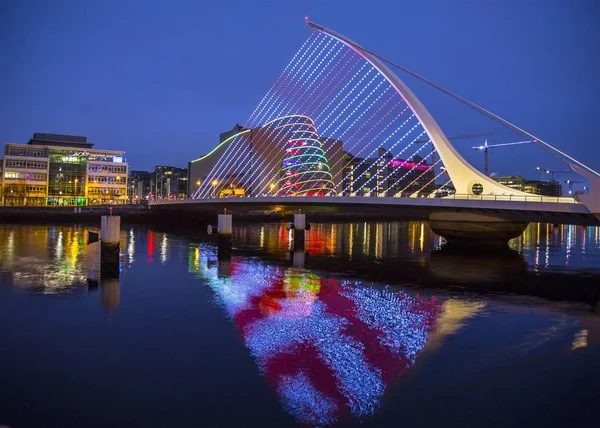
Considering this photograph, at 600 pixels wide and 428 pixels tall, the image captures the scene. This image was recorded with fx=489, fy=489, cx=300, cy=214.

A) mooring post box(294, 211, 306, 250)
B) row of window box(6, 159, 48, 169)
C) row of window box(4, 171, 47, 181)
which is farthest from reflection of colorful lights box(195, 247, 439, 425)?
row of window box(6, 159, 48, 169)

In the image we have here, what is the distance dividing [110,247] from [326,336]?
12.3m

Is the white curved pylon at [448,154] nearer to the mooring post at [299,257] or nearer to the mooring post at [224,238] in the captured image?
the mooring post at [299,257]

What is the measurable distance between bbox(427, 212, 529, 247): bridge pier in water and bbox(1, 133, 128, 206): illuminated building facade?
191ft

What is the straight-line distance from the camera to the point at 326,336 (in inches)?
433

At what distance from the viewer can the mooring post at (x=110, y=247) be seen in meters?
19.5

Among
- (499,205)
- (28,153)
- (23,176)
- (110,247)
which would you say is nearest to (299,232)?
(499,205)

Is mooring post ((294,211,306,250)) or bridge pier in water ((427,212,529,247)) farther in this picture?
mooring post ((294,211,306,250))

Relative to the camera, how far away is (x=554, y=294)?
17.3m

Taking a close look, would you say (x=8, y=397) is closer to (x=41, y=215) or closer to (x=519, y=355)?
(x=519, y=355)

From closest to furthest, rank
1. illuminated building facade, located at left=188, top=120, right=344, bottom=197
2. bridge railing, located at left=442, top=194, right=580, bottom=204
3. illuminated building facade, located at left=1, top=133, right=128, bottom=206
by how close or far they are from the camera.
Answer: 1. bridge railing, located at left=442, top=194, right=580, bottom=204
2. illuminated building facade, located at left=188, top=120, right=344, bottom=197
3. illuminated building facade, located at left=1, top=133, right=128, bottom=206

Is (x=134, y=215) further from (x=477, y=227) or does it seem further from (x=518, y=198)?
(x=518, y=198)

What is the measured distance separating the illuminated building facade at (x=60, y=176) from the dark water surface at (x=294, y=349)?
59.1 m

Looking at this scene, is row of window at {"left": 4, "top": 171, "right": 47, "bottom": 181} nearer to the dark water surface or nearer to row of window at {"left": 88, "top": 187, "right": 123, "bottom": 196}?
row of window at {"left": 88, "top": 187, "right": 123, "bottom": 196}

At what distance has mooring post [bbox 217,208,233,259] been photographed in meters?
26.6
